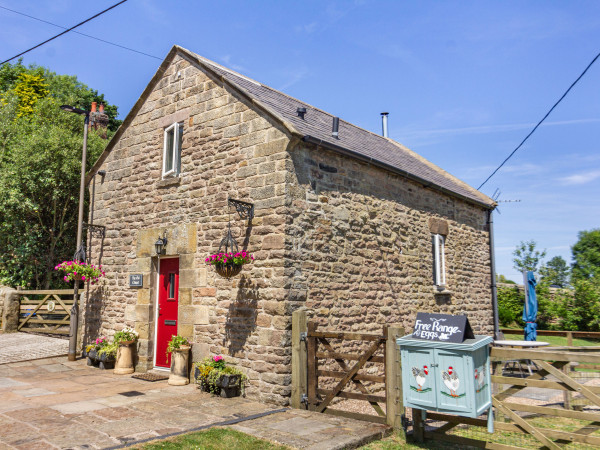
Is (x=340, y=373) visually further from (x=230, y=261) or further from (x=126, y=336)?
(x=126, y=336)

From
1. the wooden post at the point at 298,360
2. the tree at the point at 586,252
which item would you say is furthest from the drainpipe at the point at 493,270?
the tree at the point at 586,252

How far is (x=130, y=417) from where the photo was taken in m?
5.92

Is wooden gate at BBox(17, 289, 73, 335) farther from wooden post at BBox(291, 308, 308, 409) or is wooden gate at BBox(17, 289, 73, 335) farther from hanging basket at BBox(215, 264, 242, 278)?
wooden post at BBox(291, 308, 308, 409)

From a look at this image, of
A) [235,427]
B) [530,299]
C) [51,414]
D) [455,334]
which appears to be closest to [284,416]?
[235,427]

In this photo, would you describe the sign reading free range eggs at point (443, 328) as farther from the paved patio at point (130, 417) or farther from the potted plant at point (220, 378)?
the potted plant at point (220, 378)

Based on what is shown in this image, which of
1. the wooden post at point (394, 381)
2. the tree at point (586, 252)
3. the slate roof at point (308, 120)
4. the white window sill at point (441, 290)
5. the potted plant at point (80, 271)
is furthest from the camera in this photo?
the tree at point (586, 252)

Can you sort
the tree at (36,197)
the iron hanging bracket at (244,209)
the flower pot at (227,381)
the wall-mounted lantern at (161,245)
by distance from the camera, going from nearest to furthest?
the flower pot at (227,381) → the iron hanging bracket at (244,209) → the wall-mounted lantern at (161,245) → the tree at (36,197)

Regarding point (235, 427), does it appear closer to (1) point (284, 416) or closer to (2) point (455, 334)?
(1) point (284, 416)

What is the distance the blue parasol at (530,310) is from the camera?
34.9 feet

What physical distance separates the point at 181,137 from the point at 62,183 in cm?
1081

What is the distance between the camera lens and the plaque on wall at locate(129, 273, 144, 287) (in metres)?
9.66

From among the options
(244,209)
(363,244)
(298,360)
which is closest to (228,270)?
(244,209)

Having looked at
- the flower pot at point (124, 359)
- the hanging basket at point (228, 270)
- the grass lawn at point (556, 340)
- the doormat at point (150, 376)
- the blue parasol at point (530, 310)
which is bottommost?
the grass lawn at point (556, 340)

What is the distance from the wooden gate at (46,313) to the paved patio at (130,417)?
19.5 ft
